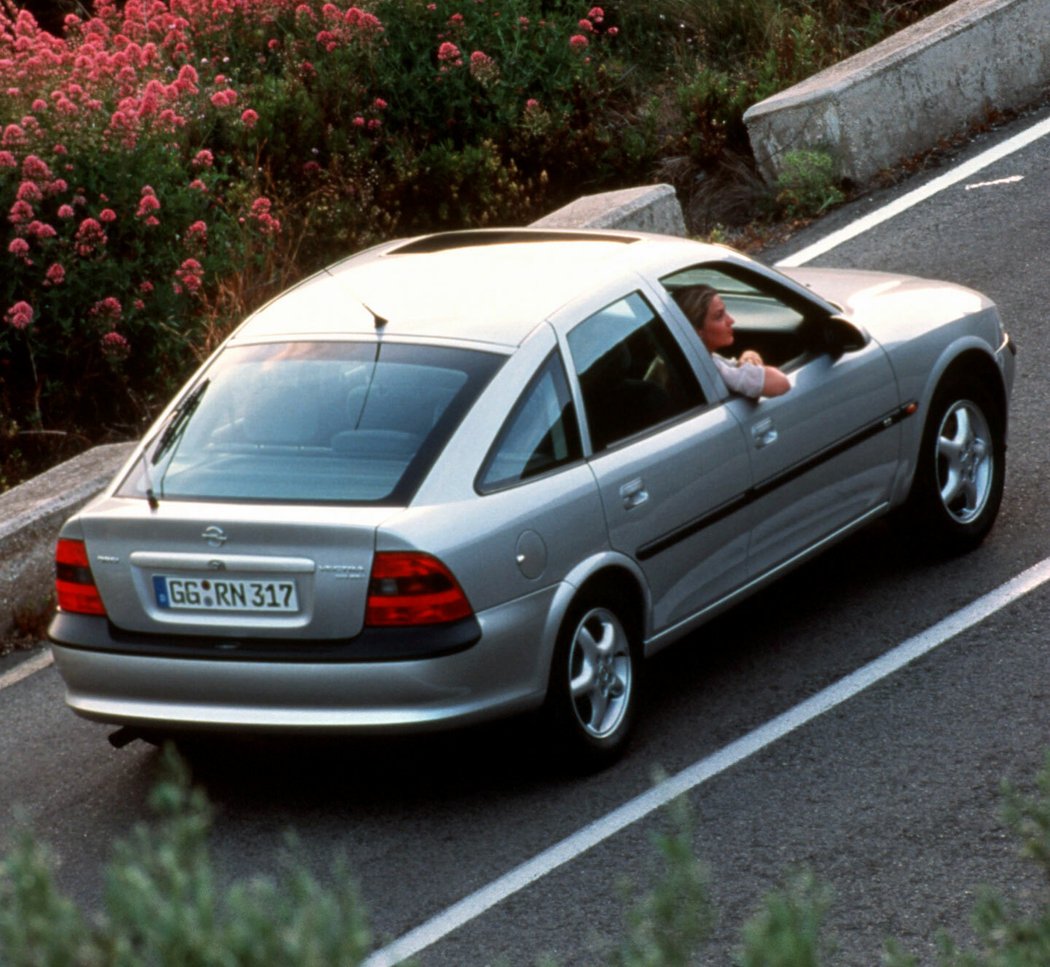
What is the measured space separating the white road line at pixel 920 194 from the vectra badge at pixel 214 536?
263 inches

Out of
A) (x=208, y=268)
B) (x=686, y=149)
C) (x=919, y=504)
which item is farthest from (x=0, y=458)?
(x=686, y=149)

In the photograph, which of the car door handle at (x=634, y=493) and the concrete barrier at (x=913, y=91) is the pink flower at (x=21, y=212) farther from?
the concrete barrier at (x=913, y=91)

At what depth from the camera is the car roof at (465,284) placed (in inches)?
255

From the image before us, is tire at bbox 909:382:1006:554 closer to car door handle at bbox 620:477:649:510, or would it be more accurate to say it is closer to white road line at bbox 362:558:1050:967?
white road line at bbox 362:558:1050:967

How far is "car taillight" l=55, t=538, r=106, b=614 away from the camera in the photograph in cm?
611

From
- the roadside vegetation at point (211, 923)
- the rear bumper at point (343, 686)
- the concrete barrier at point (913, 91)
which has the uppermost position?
the roadside vegetation at point (211, 923)

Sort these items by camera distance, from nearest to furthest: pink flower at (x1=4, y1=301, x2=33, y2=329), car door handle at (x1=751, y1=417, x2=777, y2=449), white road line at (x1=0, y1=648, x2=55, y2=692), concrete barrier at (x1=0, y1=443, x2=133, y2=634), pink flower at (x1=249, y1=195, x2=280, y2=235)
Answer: car door handle at (x1=751, y1=417, x2=777, y2=449) < white road line at (x1=0, y1=648, x2=55, y2=692) < concrete barrier at (x1=0, y1=443, x2=133, y2=634) < pink flower at (x1=4, y1=301, x2=33, y2=329) < pink flower at (x1=249, y1=195, x2=280, y2=235)

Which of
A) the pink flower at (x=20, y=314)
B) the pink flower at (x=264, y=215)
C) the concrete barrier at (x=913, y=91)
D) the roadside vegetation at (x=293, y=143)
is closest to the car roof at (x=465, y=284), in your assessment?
the pink flower at (x=20, y=314)

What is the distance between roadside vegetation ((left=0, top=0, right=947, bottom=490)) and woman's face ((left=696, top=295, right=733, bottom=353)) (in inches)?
146

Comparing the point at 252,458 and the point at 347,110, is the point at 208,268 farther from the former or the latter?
the point at 252,458

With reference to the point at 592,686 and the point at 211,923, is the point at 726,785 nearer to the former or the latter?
the point at 592,686

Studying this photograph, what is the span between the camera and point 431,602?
5.72 m

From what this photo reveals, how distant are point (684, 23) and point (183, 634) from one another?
1083 cm

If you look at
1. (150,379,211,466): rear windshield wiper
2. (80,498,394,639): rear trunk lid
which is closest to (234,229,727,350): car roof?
(150,379,211,466): rear windshield wiper
